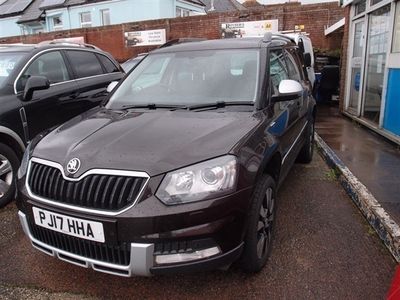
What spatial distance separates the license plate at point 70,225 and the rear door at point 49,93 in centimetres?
223

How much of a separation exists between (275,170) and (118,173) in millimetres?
1522

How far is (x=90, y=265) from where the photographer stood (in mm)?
2395

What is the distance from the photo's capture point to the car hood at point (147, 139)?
7.70 ft

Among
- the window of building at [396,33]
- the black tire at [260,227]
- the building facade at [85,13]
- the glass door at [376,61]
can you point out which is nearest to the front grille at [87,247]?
the black tire at [260,227]

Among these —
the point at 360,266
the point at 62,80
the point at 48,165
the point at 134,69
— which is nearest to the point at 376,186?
the point at 360,266

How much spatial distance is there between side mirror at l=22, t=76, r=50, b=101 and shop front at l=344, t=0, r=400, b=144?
17.7 feet

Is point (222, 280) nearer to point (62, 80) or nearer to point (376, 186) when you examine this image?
point (376, 186)

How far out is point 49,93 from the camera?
4.77 m

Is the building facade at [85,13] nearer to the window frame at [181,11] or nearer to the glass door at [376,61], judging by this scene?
the window frame at [181,11]

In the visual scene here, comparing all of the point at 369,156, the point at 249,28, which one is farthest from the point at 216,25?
the point at 369,156

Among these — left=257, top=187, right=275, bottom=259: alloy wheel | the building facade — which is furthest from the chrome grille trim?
the building facade

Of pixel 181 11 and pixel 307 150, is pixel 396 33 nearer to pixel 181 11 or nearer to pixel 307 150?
pixel 307 150

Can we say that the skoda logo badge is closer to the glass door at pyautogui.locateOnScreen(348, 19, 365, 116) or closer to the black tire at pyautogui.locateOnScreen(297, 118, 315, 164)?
the black tire at pyautogui.locateOnScreen(297, 118, 315, 164)

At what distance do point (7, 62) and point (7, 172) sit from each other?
1.53 m
